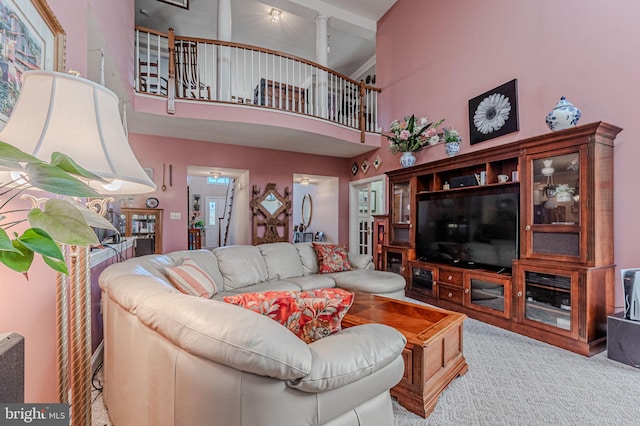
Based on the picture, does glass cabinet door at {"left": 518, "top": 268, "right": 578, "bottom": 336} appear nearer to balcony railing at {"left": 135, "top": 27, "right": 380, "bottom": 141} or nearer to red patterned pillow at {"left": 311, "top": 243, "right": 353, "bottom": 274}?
red patterned pillow at {"left": 311, "top": 243, "right": 353, "bottom": 274}

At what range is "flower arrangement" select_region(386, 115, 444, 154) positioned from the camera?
4.47 m

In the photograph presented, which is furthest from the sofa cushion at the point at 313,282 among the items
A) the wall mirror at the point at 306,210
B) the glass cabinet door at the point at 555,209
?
the wall mirror at the point at 306,210

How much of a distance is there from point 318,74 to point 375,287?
3755mm

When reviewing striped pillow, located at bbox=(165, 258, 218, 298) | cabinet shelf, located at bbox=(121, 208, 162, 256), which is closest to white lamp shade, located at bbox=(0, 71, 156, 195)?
striped pillow, located at bbox=(165, 258, 218, 298)

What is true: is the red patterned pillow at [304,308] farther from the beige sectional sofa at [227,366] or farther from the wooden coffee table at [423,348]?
the wooden coffee table at [423,348]

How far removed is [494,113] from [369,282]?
2.65m

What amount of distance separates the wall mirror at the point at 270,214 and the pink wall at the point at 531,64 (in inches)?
89.8

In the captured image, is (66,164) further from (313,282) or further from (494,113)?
(494,113)

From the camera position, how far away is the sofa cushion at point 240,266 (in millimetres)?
3127

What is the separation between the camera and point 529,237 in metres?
2.91

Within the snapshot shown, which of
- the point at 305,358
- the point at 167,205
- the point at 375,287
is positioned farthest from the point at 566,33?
the point at 167,205

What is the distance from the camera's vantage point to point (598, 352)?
2.50 metres

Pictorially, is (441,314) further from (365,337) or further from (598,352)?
(598,352)

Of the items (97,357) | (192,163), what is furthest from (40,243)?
(192,163)
